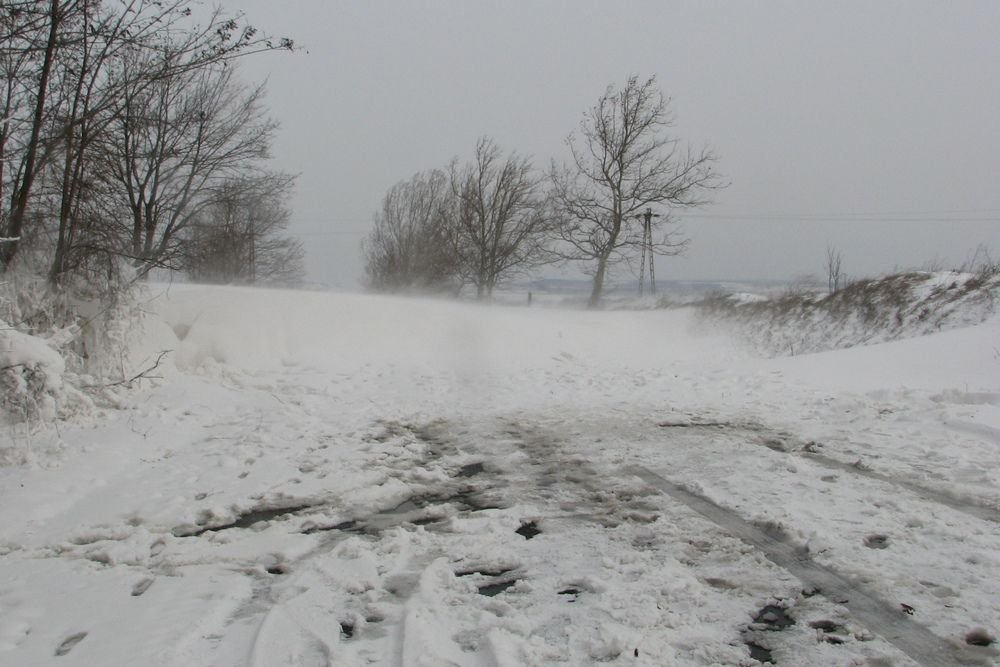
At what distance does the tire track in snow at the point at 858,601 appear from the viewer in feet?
Answer: 7.77

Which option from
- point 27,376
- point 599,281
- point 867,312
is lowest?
point 27,376

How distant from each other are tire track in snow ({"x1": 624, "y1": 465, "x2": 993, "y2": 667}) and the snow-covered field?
0.01 m

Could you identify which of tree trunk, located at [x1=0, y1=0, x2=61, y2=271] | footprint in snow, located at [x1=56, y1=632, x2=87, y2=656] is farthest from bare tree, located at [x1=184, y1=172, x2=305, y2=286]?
footprint in snow, located at [x1=56, y1=632, x2=87, y2=656]

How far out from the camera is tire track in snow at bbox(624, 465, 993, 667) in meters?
2.37

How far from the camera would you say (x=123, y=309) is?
793 centimetres

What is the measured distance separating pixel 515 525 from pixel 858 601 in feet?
6.09

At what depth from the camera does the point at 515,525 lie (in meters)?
3.91

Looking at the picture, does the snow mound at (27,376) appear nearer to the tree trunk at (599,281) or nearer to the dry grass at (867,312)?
the dry grass at (867,312)

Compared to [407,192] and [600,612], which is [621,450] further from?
[407,192]

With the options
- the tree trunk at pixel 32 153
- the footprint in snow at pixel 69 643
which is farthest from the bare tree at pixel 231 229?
the footprint in snow at pixel 69 643

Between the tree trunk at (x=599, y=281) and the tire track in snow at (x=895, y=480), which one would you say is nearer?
the tire track in snow at (x=895, y=480)

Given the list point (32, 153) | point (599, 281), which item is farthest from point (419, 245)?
point (32, 153)

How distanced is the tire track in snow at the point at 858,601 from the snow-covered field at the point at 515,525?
0.01 meters

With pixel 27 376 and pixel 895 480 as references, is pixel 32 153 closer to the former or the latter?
pixel 27 376
